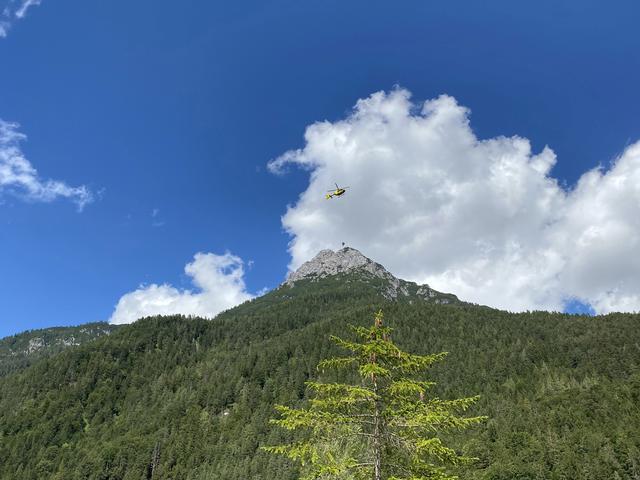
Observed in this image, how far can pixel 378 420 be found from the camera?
725 inches

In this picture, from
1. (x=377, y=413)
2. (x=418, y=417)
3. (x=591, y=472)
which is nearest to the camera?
(x=418, y=417)

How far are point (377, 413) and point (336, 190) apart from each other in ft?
66.8

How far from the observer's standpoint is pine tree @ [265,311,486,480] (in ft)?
57.3

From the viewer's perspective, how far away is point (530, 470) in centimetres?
15675

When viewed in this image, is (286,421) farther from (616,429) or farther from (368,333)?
(616,429)

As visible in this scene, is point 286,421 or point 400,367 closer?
point 286,421

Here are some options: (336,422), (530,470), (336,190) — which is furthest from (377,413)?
(530,470)

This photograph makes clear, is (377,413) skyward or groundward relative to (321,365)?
groundward

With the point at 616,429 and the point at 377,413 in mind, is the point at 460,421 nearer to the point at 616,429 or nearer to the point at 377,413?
the point at 377,413

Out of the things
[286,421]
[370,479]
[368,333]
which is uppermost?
[368,333]

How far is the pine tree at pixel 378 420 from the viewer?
688 inches

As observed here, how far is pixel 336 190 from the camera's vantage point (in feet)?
118

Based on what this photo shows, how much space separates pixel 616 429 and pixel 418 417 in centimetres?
20906

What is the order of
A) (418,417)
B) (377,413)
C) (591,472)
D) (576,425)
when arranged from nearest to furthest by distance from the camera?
1. (418,417)
2. (377,413)
3. (591,472)
4. (576,425)
